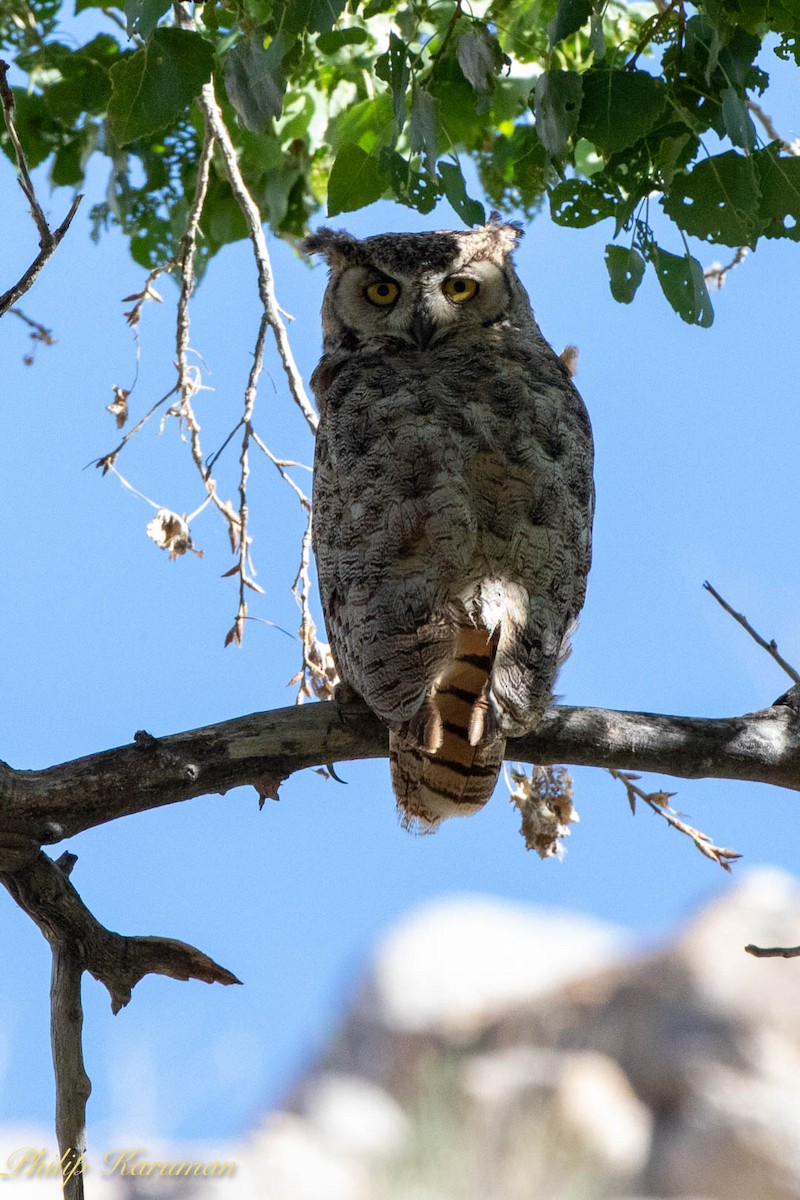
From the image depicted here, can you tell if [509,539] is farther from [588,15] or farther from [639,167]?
[588,15]

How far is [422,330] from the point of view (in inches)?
127

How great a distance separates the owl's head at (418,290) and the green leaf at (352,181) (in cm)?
65

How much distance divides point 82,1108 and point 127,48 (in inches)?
106

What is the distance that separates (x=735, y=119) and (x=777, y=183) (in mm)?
289

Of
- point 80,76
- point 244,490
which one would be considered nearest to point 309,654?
point 244,490

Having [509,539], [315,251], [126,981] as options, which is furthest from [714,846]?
[315,251]

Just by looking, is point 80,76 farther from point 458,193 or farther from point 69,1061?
point 69,1061

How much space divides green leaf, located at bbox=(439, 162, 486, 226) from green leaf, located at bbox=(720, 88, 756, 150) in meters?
0.52

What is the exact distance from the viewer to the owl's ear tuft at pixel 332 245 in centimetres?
351

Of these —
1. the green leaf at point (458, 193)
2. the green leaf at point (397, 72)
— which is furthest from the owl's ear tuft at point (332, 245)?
the green leaf at point (397, 72)

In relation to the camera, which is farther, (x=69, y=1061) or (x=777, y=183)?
(x=777, y=183)

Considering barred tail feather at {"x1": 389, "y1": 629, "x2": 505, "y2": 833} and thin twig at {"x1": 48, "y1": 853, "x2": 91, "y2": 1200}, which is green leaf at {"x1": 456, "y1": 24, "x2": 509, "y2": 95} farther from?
thin twig at {"x1": 48, "y1": 853, "x2": 91, "y2": 1200}

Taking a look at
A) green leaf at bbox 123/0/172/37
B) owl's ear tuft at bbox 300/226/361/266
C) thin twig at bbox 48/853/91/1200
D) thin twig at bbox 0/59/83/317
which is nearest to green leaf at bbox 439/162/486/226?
green leaf at bbox 123/0/172/37

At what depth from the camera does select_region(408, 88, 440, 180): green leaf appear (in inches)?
83.9
